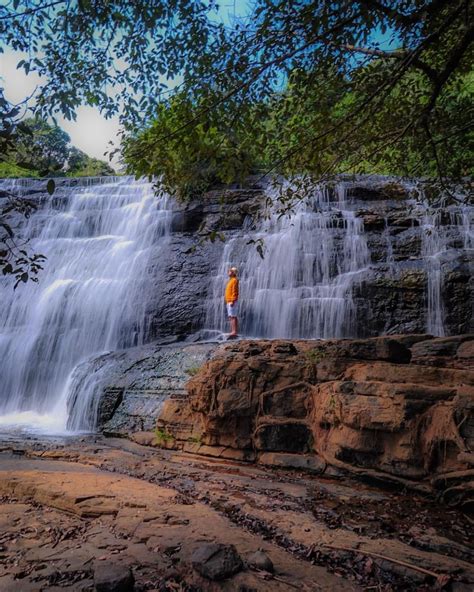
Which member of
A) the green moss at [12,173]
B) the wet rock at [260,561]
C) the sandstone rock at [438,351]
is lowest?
the wet rock at [260,561]

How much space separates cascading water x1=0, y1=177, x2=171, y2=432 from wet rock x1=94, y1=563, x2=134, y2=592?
22.0 feet

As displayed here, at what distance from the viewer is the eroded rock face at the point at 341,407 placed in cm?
481

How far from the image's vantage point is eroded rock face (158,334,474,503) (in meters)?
4.81

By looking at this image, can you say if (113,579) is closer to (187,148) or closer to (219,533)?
(219,533)

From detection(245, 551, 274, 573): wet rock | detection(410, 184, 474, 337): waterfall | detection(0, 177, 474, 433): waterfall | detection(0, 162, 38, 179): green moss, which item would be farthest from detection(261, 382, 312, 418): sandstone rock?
detection(0, 162, 38, 179): green moss

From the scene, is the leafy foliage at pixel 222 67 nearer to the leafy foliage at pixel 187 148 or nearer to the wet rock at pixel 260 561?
the leafy foliage at pixel 187 148

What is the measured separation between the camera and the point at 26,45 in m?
4.98

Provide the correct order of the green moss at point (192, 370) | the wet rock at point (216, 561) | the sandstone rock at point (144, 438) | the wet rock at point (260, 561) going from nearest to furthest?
the wet rock at point (216, 561) < the wet rock at point (260, 561) < the sandstone rock at point (144, 438) < the green moss at point (192, 370)

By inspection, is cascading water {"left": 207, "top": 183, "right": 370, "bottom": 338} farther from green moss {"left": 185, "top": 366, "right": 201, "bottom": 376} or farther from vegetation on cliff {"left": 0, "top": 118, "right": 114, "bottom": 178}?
vegetation on cliff {"left": 0, "top": 118, "right": 114, "bottom": 178}

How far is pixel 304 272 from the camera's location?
1301cm

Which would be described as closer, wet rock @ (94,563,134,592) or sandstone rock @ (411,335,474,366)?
wet rock @ (94,563,134,592)

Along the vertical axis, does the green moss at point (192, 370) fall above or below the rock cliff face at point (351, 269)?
below

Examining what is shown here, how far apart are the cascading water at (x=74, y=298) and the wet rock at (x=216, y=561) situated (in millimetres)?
6615

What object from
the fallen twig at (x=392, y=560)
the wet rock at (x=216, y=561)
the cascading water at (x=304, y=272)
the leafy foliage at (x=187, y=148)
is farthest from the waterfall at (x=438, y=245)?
the wet rock at (x=216, y=561)
